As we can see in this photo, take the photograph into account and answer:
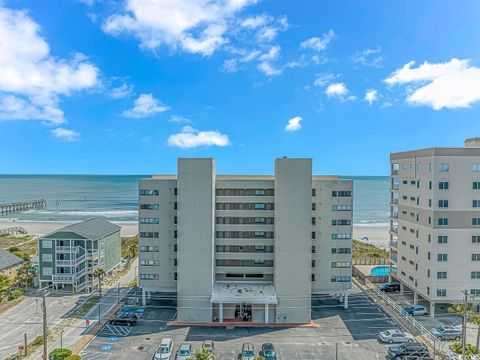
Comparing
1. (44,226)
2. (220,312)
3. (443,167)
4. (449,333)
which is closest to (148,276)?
(220,312)

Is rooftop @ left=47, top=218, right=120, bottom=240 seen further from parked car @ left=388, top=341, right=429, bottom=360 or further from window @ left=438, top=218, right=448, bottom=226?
window @ left=438, top=218, right=448, bottom=226

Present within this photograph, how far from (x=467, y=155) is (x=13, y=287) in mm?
63097

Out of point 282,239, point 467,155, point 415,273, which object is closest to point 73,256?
point 282,239

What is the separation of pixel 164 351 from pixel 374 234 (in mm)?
93212

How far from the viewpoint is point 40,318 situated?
129 ft

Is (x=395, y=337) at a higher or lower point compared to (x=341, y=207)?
lower

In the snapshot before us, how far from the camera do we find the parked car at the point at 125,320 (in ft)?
124

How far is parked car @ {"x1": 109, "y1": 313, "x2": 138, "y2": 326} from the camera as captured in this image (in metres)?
37.9

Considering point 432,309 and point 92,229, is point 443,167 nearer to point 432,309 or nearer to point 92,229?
point 432,309

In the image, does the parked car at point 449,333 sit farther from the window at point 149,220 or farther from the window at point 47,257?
the window at point 47,257

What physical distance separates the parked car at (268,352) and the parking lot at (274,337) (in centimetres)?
109

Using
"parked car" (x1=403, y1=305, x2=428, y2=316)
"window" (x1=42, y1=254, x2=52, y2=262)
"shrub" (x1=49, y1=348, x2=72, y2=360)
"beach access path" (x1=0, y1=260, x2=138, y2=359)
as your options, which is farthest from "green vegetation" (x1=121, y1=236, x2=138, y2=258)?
"parked car" (x1=403, y1=305, x2=428, y2=316)

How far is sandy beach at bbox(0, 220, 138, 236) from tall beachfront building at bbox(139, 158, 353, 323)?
215 feet

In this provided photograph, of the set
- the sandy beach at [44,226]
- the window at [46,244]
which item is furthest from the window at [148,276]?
the sandy beach at [44,226]
